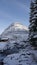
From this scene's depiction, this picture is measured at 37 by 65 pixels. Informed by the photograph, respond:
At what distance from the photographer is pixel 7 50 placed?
26.4 metres

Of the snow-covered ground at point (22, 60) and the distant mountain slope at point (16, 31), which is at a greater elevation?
the distant mountain slope at point (16, 31)

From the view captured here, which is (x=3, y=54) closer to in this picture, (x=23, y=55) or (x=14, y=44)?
(x=14, y=44)

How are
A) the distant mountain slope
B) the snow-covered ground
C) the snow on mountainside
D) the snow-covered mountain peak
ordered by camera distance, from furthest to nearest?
the snow-covered mountain peak
the distant mountain slope
the snow on mountainside
the snow-covered ground

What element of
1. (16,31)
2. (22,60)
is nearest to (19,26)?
(16,31)

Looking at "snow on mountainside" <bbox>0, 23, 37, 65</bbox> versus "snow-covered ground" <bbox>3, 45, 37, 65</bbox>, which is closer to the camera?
"snow-covered ground" <bbox>3, 45, 37, 65</bbox>

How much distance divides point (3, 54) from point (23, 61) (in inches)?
364

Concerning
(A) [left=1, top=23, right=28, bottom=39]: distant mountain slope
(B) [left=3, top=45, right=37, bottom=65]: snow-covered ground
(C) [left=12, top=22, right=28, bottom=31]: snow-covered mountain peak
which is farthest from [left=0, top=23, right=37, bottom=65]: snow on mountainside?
(C) [left=12, top=22, right=28, bottom=31]: snow-covered mountain peak

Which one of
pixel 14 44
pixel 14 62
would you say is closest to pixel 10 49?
pixel 14 44

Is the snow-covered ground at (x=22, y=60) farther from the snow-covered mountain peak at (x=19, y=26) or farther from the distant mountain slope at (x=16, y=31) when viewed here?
the snow-covered mountain peak at (x=19, y=26)

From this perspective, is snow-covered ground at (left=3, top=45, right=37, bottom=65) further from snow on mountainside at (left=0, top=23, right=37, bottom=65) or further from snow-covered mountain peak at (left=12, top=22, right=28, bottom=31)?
snow-covered mountain peak at (left=12, top=22, right=28, bottom=31)

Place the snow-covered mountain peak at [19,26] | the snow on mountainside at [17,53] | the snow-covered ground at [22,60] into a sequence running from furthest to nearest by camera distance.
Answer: the snow-covered mountain peak at [19,26], the snow on mountainside at [17,53], the snow-covered ground at [22,60]

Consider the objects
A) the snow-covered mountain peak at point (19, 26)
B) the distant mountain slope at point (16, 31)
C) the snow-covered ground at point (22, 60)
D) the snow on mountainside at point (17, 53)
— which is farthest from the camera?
the snow-covered mountain peak at point (19, 26)

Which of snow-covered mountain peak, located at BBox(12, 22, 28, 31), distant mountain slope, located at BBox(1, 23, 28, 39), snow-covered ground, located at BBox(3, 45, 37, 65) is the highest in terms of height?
snow-covered mountain peak, located at BBox(12, 22, 28, 31)

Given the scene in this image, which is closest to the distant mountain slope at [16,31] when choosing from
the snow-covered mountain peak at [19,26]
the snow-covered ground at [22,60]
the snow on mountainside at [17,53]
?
the snow-covered mountain peak at [19,26]
